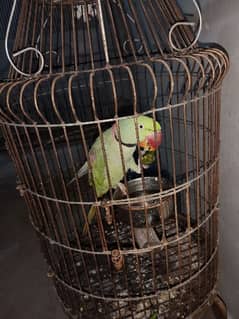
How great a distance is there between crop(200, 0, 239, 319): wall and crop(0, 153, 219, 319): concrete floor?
210mm

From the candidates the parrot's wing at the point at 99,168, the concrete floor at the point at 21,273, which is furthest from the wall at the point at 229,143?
the concrete floor at the point at 21,273

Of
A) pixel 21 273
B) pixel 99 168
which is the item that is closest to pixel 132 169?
pixel 99 168

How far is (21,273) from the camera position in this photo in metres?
1.33

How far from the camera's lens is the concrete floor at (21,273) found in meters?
1.15

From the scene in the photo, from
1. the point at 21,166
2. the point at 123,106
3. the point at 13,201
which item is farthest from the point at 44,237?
the point at 13,201

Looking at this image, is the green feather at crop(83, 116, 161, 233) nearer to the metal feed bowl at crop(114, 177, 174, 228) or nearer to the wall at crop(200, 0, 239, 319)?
the metal feed bowl at crop(114, 177, 174, 228)

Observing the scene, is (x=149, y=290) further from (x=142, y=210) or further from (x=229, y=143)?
(x=229, y=143)

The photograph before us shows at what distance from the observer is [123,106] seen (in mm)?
1309

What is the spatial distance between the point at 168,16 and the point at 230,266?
0.69 metres

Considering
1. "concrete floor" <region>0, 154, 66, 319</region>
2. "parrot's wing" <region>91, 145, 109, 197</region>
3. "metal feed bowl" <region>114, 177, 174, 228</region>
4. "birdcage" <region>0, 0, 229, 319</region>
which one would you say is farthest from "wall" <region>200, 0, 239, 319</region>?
"concrete floor" <region>0, 154, 66, 319</region>

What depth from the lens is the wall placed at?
0.67 meters

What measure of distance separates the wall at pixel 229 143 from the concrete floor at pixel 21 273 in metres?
0.21

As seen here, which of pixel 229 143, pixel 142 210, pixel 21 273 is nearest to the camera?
pixel 229 143

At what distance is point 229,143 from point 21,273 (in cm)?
103
